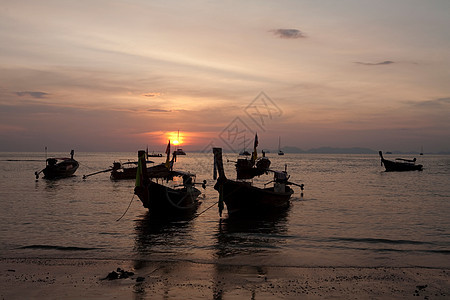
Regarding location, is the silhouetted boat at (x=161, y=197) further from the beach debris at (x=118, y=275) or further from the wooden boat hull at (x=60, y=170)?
the wooden boat hull at (x=60, y=170)

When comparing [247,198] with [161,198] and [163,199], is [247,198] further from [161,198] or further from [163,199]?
[161,198]

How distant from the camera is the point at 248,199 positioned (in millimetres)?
29000

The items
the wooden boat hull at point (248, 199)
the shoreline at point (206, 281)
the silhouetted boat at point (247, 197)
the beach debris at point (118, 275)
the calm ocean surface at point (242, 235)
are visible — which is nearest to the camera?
the shoreline at point (206, 281)

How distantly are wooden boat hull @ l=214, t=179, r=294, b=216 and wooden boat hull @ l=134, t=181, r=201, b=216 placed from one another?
3.54m

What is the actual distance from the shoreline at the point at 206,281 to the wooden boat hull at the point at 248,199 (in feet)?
37.1

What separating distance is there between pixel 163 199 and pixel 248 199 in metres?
5.90

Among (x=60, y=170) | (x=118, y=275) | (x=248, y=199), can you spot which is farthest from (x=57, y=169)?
(x=118, y=275)

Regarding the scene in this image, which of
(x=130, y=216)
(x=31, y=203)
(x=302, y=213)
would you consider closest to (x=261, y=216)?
(x=302, y=213)

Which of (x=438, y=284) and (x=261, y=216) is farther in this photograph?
(x=261, y=216)

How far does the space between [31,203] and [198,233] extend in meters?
21.5

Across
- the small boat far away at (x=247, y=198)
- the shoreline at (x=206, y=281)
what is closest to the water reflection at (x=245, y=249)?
the shoreline at (x=206, y=281)

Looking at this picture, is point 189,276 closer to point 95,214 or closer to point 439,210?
point 95,214

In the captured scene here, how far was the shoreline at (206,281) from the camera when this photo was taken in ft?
39.9

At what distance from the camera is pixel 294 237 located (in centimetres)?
2230
